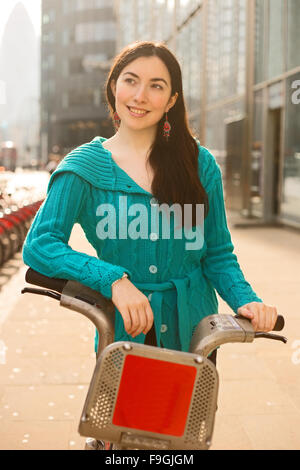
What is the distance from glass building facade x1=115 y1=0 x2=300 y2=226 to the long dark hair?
7.92 m

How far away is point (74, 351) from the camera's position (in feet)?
14.9

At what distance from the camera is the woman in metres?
1.55

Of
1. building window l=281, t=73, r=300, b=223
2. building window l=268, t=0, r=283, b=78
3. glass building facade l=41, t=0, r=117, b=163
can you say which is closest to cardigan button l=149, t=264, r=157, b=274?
building window l=281, t=73, r=300, b=223

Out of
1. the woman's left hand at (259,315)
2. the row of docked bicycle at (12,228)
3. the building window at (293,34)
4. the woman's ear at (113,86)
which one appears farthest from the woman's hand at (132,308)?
the building window at (293,34)

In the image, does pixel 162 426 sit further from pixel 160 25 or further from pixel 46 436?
pixel 160 25

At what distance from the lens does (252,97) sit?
47.1 feet

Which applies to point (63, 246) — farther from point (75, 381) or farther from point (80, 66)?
point (80, 66)

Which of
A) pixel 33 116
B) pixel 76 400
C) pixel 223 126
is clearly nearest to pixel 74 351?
pixel 76 400

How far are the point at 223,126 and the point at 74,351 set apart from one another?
43.4 ft

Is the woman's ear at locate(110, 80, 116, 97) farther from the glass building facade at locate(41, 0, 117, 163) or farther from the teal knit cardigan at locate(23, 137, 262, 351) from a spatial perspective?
the glass building facade at locate(41, 0, 117, 163)

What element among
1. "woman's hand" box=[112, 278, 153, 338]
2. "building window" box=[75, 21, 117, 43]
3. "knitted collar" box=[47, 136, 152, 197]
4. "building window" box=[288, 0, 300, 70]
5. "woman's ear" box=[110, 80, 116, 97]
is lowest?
"woman's hand" box=[112, 278, 153, 338]

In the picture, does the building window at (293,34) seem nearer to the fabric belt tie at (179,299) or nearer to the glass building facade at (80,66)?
the fabric belt tie at (179,299)

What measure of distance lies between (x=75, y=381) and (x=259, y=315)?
8.68 feet

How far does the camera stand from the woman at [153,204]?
1.55 m
